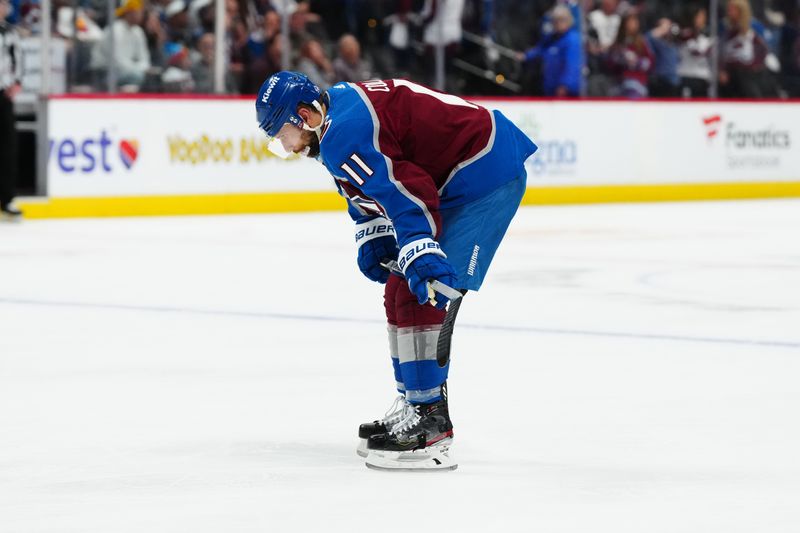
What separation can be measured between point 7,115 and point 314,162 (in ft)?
10.2

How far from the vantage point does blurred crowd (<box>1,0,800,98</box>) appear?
41.5ft

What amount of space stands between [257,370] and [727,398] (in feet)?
5.18

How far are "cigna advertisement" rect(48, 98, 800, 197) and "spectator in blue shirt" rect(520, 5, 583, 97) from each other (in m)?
0.17

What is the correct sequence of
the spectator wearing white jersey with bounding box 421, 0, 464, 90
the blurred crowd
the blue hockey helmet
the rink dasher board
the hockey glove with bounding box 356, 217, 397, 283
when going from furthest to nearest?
the spectator wearing white jersey with bounding box 421, 0, 464, 90
the rink dasher board
the blurred crowd
the hockey glove with bounding box 356, 217, 397, 283
the blue hockey helmet

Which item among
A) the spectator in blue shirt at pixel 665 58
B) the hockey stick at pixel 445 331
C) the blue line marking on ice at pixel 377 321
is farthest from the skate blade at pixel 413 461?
the spectator in blue shirt at pixel 665 58

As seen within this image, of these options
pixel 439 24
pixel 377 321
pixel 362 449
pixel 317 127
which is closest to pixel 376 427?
pixel 362 449

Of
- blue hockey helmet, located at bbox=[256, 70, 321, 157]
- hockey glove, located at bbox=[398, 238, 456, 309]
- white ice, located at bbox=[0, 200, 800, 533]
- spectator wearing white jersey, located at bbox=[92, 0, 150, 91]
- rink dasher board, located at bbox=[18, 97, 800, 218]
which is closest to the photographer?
white ice, located at bbox=[0, 200, 800, 533]

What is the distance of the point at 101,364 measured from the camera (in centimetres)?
546

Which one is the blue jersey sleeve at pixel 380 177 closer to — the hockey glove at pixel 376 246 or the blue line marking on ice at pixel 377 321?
the hockey glove at pixel 376 246

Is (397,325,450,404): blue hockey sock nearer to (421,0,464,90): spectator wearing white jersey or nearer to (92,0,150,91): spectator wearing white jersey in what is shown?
(92,0,150,91): spectator wearing white jersey

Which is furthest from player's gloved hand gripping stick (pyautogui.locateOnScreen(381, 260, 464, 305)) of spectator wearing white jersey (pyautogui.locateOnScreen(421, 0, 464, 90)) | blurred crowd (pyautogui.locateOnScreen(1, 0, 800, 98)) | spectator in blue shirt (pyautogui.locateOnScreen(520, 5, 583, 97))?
spectator in blue shirt (pyautogui.locateOnScreen(520, 5, 583, 97))

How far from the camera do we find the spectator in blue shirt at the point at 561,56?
589 inches

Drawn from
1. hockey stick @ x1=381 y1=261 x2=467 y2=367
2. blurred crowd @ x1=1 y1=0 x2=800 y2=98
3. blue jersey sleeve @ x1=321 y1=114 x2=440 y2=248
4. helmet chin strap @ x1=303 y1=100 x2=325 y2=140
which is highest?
helmet chin strap @ x1=303 y1=100 x2=325 y2=140

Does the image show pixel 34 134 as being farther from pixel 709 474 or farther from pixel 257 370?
pixel 709 474
